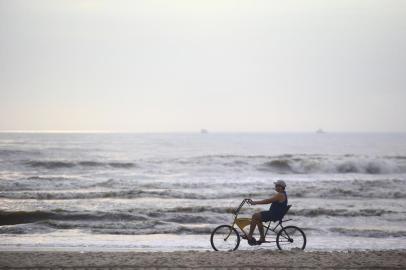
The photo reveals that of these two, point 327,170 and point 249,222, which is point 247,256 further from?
point 327,170

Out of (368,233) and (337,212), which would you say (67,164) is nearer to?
(337,212)

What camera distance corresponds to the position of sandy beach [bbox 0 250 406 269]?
9.69 meters

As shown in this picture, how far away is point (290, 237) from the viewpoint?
11.7 m

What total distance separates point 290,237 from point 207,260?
2482 mm

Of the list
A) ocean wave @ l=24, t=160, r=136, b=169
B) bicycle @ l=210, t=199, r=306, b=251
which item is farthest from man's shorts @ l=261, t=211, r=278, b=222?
ocean wave @ l=24, t=160, r=136, b=169

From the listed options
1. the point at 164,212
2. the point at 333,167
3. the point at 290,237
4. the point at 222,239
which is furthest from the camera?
the point at 333,167

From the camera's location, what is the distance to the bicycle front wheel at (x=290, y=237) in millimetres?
11484

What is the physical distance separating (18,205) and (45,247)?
9.18 meters

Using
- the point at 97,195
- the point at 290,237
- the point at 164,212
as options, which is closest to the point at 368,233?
the point at 290,237

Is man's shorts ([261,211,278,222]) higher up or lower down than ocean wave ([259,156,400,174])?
higher up

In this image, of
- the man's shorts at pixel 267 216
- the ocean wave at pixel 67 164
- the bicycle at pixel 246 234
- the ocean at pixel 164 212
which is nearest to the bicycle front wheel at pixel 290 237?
the bicycle at pixel 246 234

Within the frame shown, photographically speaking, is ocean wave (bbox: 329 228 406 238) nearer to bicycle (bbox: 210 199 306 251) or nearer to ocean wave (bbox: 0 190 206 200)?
bicycle (bbox: 210 199 306 251)

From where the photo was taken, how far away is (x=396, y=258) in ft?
35.2

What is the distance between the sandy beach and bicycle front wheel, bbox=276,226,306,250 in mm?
347
